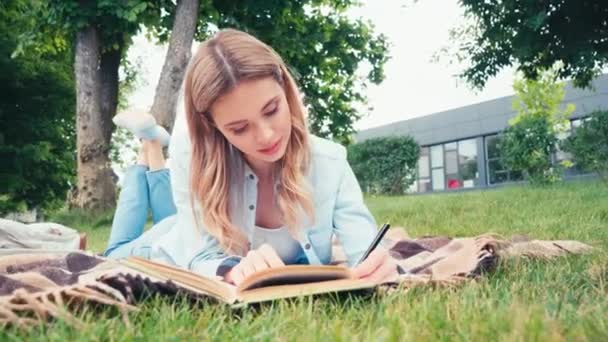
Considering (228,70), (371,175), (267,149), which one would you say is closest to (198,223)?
(267,149)

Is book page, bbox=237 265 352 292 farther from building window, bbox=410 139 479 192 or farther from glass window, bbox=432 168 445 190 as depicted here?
glass window, bbox=432 168 445 190

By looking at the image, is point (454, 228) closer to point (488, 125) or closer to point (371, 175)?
point (371, 175)

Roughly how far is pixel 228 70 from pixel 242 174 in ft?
1.72

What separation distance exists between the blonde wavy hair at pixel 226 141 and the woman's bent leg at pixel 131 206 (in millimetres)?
998

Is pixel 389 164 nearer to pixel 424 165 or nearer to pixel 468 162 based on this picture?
pixel 468 162

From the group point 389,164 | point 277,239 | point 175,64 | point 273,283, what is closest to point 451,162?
point 389,164

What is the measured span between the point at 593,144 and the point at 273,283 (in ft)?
36.4

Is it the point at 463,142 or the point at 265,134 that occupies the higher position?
the point at 463,142

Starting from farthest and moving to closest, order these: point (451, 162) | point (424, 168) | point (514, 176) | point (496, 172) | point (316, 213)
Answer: point (424, 168) < point (451, 162) < point (496, 172) < point (514, 176) < point (316, 213)

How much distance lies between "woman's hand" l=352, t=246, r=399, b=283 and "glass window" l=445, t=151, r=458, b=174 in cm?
2578

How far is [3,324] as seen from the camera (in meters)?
1.44

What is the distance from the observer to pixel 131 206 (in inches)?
136

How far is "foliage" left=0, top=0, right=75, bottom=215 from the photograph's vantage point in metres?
13.9

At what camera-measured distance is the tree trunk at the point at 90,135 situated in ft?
33.9
